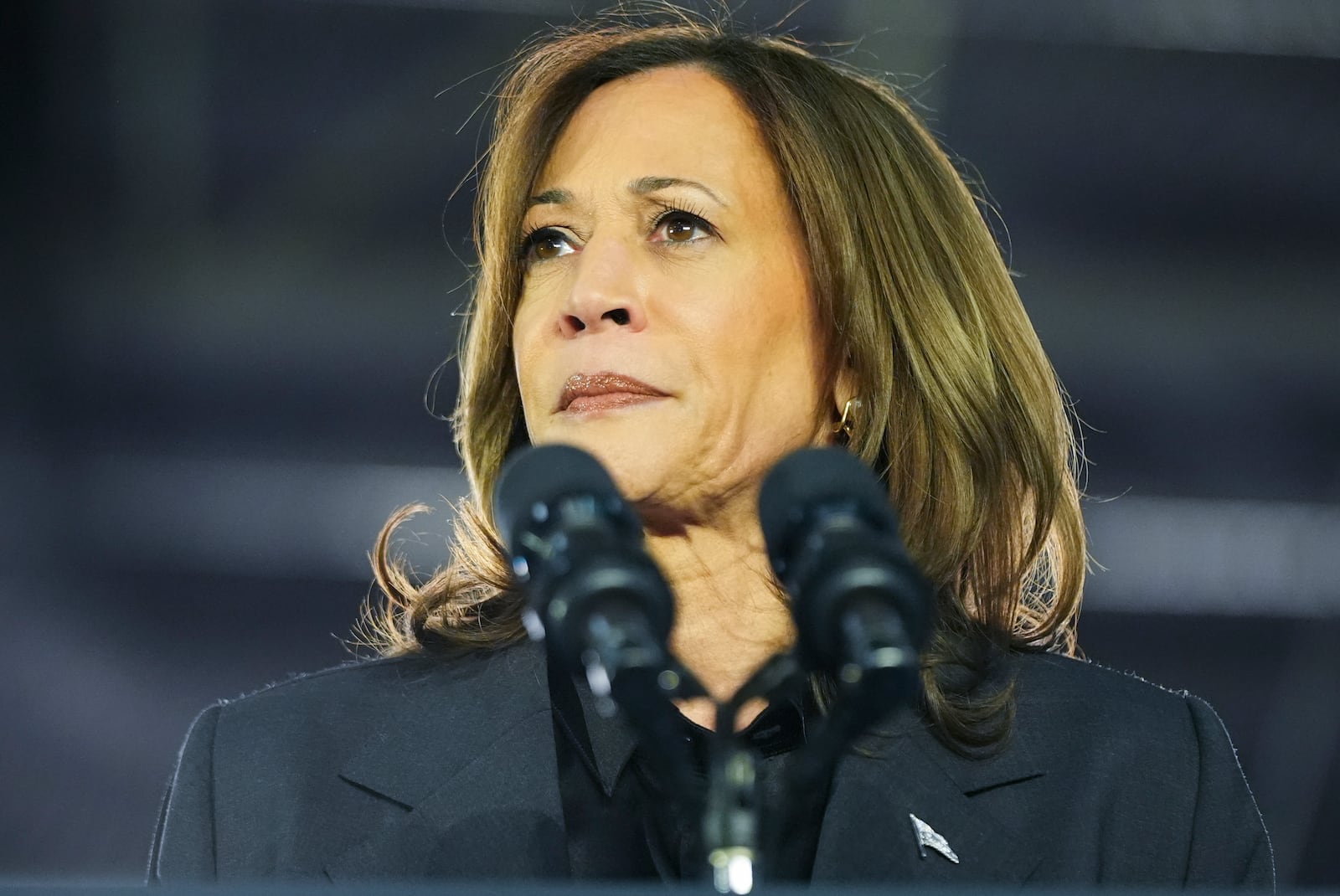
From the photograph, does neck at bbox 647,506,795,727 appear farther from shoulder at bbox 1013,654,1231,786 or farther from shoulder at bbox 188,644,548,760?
shoulder at bbox 1013,654,1231,786

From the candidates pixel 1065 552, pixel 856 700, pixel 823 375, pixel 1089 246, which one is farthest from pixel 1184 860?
pixel 1089 246

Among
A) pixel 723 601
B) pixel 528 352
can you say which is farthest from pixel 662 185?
pixel 723 601

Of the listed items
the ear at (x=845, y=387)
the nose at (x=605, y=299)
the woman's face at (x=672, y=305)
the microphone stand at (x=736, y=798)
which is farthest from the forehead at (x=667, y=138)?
the microphone stand at (x=736, y=798)

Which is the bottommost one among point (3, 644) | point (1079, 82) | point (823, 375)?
point (3, 644)

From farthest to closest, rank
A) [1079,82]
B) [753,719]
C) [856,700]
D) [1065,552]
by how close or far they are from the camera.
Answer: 1. [1079,82]
2. [1065,552]
3. [753,719]
4. [856,700]

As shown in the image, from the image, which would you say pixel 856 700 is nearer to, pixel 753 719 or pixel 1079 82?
pixel 753 719

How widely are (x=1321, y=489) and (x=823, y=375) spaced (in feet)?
5.39

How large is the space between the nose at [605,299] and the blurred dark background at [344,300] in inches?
41.4

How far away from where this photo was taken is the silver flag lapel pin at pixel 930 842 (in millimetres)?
1869

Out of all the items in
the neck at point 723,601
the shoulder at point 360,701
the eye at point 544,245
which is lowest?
the shoulder at point 360,701

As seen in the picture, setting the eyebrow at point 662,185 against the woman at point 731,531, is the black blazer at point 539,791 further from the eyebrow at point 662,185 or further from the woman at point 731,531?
the eyebrow at point 662,185

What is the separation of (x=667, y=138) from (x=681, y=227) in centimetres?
16

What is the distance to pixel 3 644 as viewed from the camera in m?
3.29

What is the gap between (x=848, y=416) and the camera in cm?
232
